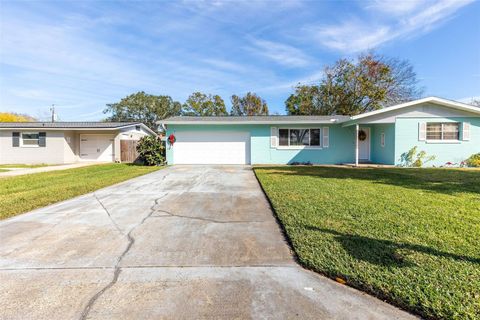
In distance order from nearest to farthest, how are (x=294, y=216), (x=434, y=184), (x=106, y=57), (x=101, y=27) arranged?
(x=294, y=216)
(x=434, y=184)
(x=101, y=27)
(x=106, y=57)

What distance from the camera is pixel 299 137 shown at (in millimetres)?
15836

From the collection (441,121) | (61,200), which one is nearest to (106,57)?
(61,200)

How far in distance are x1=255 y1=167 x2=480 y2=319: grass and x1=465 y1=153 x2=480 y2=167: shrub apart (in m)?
8.76

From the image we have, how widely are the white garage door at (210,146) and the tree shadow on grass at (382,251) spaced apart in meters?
12.6

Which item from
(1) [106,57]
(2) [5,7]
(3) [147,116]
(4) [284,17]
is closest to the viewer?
(2) [5,7]

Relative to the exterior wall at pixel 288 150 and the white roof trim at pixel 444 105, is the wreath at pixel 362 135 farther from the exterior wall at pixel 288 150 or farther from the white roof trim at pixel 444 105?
the white roof trim at pixel 444 105

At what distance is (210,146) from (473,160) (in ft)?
49.5

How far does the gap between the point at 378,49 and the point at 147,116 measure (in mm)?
36039

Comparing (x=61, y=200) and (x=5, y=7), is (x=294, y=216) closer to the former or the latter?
→ (x=61, y=200)

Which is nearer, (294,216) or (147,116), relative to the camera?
(294,216)

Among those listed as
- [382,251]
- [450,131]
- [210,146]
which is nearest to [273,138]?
[210,146]

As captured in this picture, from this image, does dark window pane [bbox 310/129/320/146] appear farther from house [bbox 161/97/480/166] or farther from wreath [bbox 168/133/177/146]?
wreath [bbox 168/133/177/146]

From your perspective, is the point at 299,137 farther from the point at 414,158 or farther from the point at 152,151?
the point at 152,151

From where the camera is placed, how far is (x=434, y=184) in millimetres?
7836
